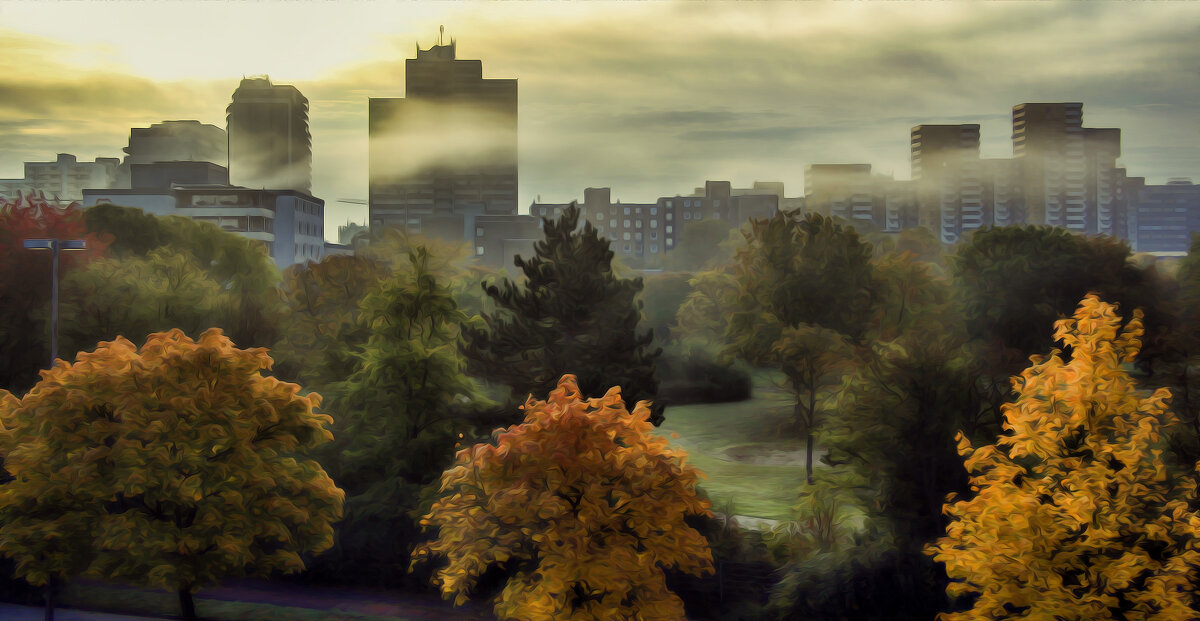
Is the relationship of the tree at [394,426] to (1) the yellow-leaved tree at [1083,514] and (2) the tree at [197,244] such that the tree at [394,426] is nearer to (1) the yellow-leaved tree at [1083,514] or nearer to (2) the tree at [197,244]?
(1) the yellow-leaved tree at [1083,514]

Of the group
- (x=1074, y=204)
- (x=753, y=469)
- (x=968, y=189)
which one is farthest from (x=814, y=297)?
(x=968, y=189)

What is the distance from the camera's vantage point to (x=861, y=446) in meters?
25.4

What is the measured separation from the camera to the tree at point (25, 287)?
40.7 metres

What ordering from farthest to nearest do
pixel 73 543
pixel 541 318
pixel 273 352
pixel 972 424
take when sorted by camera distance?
pixel 273 352 < pixel 541 318 < pixel 972 424 < pixel 73 543

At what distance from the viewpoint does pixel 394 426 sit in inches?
1194

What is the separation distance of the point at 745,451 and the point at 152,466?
31386 millimetres

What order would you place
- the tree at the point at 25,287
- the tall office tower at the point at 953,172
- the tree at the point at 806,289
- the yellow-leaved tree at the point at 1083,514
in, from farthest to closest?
the tall office tower at the point at 953,172 < the tree at the point at 806,289 < the tree at the point at 25,287 < the yellow-leaved tree at the point at 1083,514

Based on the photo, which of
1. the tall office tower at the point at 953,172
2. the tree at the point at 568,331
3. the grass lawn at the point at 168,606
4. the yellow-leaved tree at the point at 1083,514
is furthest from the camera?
the tall office tower at the point at 953,172

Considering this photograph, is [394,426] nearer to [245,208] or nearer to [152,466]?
[152,466]

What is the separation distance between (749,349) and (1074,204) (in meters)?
158

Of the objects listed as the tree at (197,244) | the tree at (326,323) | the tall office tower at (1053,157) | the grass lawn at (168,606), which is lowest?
the grass lawn at (168,606)

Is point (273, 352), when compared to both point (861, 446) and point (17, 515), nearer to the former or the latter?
point (17, 515)

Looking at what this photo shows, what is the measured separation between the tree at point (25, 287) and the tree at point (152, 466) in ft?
68.6

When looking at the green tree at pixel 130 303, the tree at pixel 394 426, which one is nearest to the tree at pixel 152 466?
the tree at pixel 394 426
